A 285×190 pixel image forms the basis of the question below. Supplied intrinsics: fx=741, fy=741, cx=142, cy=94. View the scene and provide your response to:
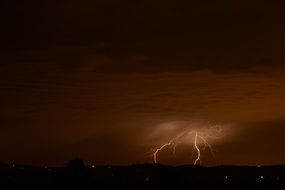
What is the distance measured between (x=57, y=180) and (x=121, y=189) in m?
90.8

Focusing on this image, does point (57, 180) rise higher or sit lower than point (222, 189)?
lower

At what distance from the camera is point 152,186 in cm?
2723

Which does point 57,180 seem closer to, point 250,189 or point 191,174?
point 250,189

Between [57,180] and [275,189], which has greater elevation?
[275,189]

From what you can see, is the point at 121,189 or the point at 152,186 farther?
the point at 121,189

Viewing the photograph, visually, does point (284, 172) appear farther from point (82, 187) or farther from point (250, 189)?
point (82, 187)

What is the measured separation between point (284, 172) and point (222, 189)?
8342 cm

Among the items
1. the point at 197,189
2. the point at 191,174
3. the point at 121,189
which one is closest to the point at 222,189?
the point at 197,189

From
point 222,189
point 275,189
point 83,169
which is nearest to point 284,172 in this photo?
point 222,189

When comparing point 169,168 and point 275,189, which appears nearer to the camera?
point 169,168

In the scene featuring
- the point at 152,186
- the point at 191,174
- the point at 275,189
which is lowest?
the point at 152,186

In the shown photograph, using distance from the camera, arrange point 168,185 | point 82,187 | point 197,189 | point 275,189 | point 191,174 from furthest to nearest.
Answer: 1. point 191,174
2. point 197,189
3. point 275,189
4. point 82,187
5. point 168,185

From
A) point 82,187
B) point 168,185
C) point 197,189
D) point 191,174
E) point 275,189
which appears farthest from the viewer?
point 191,174

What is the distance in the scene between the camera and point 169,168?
90.8 ft
